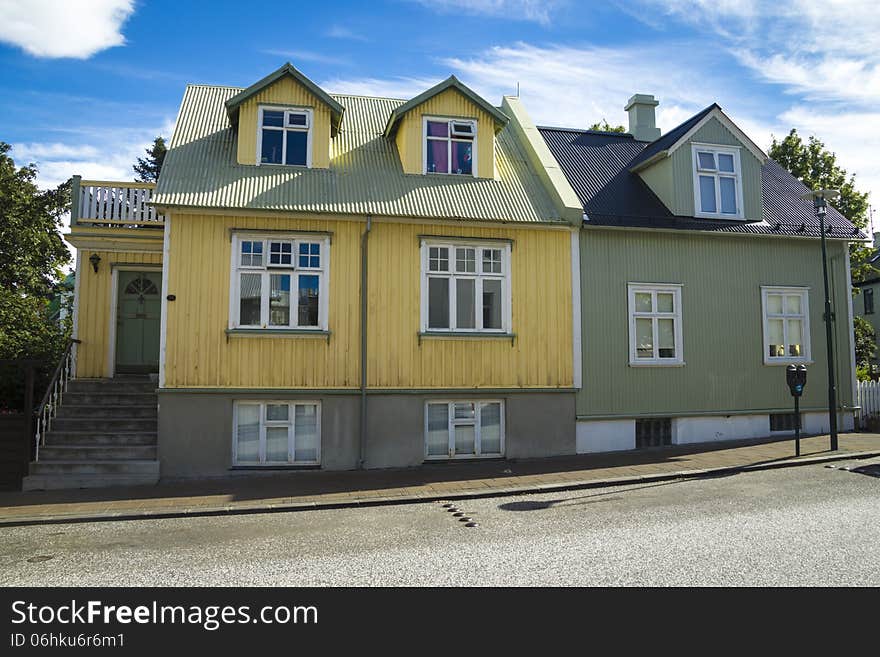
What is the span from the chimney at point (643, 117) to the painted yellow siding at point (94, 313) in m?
13.8

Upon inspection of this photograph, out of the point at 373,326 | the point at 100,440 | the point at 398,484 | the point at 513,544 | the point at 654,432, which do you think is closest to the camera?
the point at 513,544

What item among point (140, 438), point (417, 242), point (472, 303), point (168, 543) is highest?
point (417, 242)

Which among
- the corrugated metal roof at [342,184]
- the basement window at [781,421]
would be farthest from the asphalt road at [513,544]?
the corrugated metal roof at [342,184]

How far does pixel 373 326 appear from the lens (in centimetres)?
1303

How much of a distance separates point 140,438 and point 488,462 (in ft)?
21.2

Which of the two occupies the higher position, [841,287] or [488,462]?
[841,287]

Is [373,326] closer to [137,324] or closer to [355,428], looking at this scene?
[355,428]

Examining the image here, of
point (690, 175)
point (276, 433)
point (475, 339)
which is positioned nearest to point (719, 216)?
point (690, 175)

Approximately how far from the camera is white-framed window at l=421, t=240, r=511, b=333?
44.0 feet

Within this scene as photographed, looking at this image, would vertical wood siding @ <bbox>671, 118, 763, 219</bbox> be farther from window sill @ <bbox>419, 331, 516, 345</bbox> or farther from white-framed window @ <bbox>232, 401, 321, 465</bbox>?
white-framed window @ <bbox>232, 401, 321, 465</bbox>

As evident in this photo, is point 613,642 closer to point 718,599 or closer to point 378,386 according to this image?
point 718,599

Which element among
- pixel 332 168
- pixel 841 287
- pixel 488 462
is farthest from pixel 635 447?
pixel 332 168

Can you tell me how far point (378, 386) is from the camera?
42.5 ft

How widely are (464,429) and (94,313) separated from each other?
8.22 m
